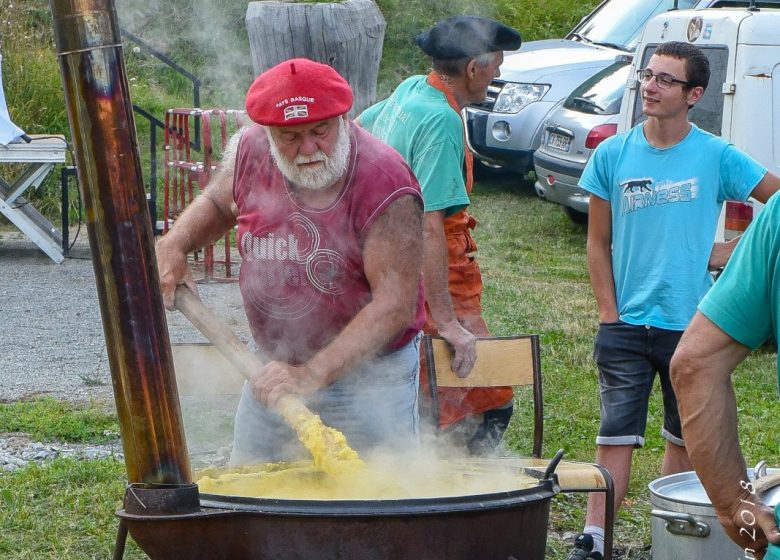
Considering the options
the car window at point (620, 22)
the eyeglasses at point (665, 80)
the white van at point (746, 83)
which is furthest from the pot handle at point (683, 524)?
the car window at point (620, 22)

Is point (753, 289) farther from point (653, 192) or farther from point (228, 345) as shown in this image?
point (653, 192)

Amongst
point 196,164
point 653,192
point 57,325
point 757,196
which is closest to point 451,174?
point 653,192

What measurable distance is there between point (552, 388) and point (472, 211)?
5.91 metres

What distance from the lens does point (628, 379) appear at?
443 centimetres

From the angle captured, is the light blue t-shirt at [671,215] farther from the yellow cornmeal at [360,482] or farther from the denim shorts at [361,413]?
the yellow cornmeal at [360,482]

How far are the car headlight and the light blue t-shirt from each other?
24.9 ft

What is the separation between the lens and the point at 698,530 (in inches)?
124

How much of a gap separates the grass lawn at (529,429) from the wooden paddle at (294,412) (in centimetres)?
156

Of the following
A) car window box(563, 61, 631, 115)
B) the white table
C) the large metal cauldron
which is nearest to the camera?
the large metal cauldron

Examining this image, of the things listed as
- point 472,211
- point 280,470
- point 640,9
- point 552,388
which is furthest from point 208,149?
point 280,470

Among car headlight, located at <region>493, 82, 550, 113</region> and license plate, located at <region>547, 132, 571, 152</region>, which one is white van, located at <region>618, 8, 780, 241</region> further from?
car headlight, located at <region>493, 82, 550, 113</region>

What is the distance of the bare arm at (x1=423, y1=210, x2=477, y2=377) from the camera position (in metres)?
4.26

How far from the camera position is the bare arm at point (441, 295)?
4258 mm

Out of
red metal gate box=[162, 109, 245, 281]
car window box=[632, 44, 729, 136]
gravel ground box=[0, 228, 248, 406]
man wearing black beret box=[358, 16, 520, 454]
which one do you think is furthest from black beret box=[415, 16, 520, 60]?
red metal gate box=[162, 109, 245, 281]
